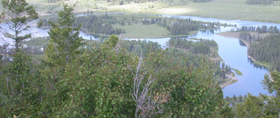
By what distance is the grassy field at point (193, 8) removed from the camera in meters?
137

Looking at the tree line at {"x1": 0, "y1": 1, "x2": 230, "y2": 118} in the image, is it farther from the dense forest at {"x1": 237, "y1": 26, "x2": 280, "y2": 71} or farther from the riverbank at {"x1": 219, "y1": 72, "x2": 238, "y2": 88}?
the dense forest at {"x1": 237, "y1": 26, "x2": 280, "y2": 71}

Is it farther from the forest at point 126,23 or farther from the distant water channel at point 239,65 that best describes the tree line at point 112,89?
the forest at point 126,23

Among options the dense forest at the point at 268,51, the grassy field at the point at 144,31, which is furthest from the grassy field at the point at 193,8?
the dense forest at the point at 268,51

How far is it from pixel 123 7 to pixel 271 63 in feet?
389

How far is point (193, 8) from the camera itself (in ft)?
541

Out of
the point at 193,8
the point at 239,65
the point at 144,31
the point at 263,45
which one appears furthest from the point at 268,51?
the point at 193,8

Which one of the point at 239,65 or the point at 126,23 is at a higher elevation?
the point at 126,23

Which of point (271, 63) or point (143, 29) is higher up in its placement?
point (143, 29)

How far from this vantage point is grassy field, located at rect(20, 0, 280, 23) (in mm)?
137375

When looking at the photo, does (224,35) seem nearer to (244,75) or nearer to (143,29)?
(143,29)

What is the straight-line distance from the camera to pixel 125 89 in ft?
27.9

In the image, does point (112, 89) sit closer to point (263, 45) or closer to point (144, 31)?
point (263, 45)

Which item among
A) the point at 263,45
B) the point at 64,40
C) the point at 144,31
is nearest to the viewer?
the point at 64,40

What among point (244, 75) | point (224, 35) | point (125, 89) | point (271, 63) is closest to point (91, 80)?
point (125, 89)
